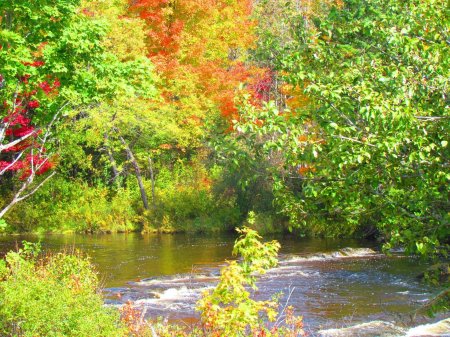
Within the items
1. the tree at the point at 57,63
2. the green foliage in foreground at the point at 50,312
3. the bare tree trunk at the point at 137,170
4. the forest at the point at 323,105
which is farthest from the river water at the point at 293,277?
the bare tree trunk at the point at 137,170

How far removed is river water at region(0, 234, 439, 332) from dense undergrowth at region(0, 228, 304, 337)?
59.5 inches

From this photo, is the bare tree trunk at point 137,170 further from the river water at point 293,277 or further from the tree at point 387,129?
the tree at point 387,129

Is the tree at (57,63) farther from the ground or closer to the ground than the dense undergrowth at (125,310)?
farther from the ground

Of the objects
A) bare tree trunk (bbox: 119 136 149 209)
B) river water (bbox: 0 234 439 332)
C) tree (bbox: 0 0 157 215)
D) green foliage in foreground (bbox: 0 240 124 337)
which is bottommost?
river water (bbox: 0 234 439 332)

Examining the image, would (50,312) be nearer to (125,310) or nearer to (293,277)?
(125,310)

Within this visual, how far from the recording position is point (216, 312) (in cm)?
577

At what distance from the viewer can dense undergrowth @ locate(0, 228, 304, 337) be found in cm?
575

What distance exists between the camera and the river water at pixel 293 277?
506 inches

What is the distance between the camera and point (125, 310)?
328 inches

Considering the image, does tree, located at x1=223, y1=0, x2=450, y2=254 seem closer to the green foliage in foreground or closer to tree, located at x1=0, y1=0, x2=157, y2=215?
the green foliage in foreground

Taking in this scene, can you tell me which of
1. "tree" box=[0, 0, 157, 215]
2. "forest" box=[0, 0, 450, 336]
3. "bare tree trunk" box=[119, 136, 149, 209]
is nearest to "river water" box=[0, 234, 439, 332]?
"forest" box=[0, 0, 450, 336]

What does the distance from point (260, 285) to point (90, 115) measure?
1444cm

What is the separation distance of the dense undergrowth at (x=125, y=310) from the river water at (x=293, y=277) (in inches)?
59.5

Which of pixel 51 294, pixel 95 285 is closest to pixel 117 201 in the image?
pixel 95 285
